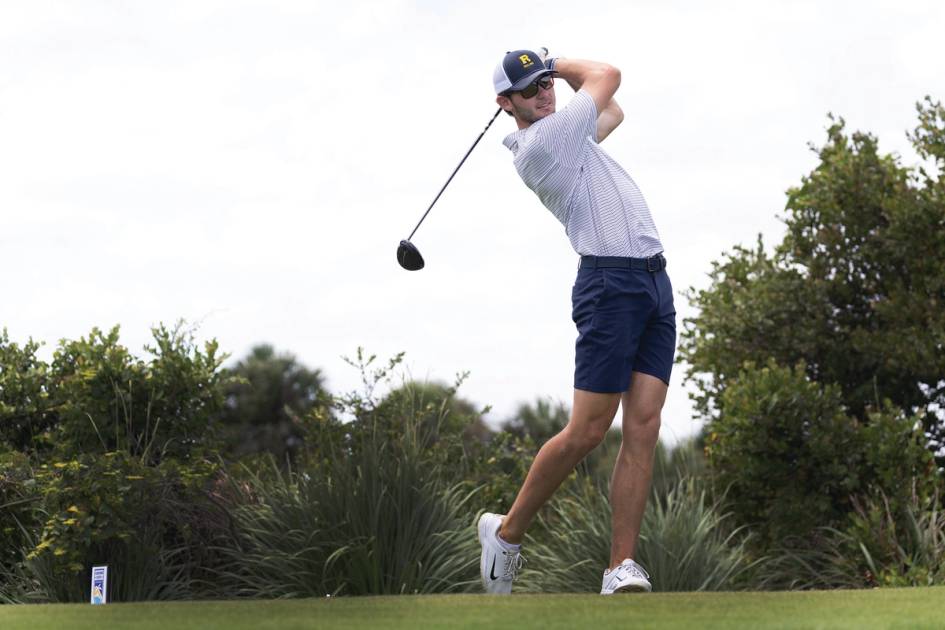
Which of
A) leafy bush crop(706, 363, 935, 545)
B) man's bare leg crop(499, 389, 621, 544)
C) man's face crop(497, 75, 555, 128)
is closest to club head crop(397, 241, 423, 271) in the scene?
man's face crop(497, 75, 555, 128)

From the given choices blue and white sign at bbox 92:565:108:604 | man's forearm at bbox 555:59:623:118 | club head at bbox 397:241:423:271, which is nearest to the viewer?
man's forearm at bbox 555:59:623:118

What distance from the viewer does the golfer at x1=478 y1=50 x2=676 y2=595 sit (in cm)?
581

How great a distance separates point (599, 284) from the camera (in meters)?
5.82

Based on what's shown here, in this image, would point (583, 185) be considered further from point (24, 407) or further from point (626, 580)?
point (24, 407)

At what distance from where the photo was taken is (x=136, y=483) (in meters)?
8.48

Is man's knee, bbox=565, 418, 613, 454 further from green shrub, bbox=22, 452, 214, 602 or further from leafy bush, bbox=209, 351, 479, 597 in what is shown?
green shrub, bbox=22, 452, 214, 602

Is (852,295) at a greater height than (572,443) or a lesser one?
greater

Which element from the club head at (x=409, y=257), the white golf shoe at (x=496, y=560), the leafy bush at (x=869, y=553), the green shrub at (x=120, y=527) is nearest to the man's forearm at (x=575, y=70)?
the club head at (x=409, y=257)

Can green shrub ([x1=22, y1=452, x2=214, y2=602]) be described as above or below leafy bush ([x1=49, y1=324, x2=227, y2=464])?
below

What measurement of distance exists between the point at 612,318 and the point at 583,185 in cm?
66

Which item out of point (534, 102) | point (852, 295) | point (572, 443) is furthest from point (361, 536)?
point (852, 295)

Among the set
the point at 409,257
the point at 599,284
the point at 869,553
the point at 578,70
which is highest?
the point at 578,70

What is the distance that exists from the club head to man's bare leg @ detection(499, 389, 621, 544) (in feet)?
4.36

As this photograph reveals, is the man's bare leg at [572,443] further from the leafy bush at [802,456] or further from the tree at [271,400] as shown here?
the tree at [271,400]
